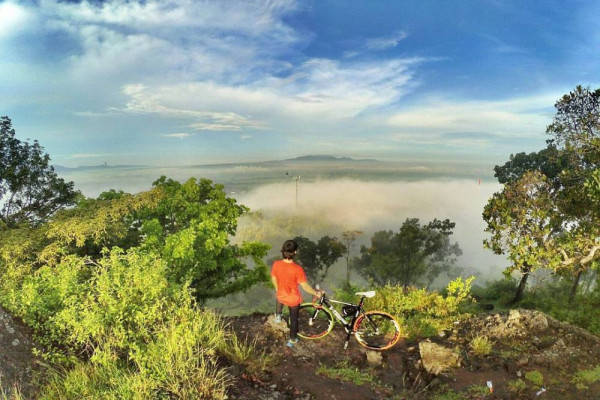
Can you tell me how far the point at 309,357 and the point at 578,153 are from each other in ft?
36.7

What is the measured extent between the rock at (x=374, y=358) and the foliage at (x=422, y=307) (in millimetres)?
1772

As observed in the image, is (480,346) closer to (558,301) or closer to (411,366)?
(411,366)

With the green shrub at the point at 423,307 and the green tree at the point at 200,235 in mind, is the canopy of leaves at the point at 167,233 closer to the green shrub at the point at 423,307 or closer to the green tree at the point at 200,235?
the green tree at the point at 200,235

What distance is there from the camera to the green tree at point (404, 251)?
4006 cm

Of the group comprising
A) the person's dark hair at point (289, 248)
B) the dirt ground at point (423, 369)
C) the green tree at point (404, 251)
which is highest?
the person's dark hair at point (289, 248)

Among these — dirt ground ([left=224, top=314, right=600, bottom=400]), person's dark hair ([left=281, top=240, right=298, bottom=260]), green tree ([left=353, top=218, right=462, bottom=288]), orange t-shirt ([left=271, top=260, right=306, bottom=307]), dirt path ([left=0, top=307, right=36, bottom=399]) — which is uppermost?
person's dark hair ([left=281, top=240, right=298, bottom=260])

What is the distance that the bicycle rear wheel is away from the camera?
8082 millimetres

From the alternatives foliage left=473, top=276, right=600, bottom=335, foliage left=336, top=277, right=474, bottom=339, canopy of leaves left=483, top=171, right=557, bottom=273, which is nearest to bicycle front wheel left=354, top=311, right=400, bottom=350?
foliage left=336, top=277, right=474, bottom=339

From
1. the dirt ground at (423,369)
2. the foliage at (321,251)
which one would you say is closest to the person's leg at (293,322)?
the dirt ground at (423,369)

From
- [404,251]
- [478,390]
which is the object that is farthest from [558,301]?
[478,390]

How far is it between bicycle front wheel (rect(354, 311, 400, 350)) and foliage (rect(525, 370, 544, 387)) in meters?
2.60

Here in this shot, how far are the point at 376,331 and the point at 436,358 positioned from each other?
1.37m

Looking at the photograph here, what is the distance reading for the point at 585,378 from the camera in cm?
686

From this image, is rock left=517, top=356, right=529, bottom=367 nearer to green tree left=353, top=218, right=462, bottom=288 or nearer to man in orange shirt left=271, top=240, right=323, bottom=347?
man in orange shirt left=271, top=240, right=323, bottom=347
